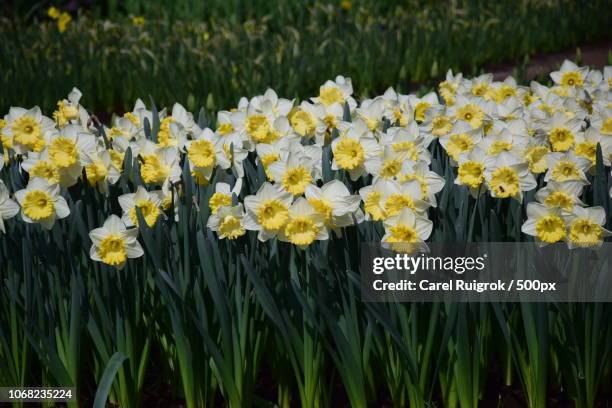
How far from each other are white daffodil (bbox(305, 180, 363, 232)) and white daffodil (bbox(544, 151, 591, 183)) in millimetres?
598

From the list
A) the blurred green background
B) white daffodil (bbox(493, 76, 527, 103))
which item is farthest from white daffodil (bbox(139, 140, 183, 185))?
the blurred green background

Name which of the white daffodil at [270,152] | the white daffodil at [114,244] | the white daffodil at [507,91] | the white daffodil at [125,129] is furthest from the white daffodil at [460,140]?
the white daffodil at [125,129]

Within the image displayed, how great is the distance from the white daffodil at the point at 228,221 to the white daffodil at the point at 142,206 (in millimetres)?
160

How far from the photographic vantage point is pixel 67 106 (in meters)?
2.94

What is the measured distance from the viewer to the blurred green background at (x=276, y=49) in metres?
4.87

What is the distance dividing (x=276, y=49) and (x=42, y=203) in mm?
3468

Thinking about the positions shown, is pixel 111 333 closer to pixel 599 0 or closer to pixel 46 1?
pixel 599 0

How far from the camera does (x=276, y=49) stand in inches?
210

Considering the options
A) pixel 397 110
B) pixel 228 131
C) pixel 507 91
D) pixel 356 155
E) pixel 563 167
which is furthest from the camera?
pixel 507 91

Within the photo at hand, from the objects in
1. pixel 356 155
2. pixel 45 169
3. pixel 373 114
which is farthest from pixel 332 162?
pixel 45 169

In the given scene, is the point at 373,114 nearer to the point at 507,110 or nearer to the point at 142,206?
the point at 507,110

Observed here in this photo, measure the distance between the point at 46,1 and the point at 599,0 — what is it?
5581mm

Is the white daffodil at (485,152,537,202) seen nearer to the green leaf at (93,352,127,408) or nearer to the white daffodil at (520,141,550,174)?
the white daffodil at (520,141,550,174)

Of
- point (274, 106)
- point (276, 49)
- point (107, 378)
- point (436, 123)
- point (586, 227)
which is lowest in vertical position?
point (107, 378)
